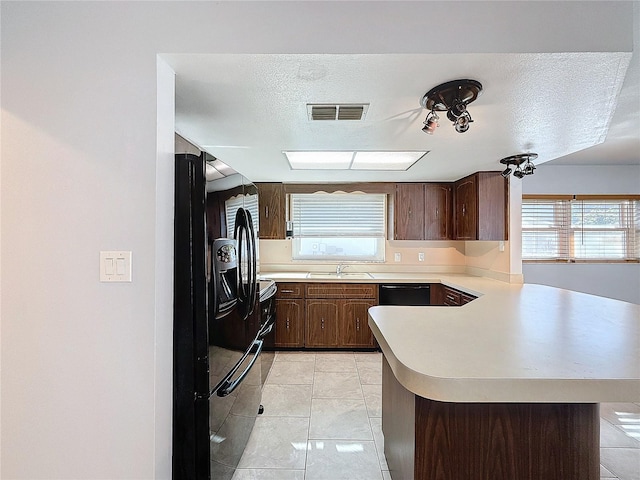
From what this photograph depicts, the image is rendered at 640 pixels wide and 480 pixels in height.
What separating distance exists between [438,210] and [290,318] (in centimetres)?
230

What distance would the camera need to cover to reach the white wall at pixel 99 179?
4.20 feet

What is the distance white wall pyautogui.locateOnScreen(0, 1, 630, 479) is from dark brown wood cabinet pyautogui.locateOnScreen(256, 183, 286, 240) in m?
2.92

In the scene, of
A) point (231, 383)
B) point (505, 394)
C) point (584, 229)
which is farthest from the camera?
point (584, 229)

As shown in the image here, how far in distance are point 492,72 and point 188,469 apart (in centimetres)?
217

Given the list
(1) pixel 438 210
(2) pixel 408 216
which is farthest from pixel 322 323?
(1) pixel 438 210

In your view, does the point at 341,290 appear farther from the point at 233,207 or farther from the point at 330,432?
the point at 233,207

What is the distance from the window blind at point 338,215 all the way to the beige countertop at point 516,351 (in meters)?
2.46

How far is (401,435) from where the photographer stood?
148cm

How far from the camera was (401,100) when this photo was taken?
1710 mm

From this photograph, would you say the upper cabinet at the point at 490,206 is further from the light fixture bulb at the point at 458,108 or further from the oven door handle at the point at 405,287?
the light fixture bulb at the point at 458,108

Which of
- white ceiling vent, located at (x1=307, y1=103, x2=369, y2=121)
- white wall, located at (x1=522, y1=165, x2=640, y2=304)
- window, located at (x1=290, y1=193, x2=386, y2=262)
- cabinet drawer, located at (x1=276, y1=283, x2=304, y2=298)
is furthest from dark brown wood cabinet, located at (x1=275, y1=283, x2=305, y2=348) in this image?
white wall, located at (x1=522, y1=165, x2=640, y2=304)

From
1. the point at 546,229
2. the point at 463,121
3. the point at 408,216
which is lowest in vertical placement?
the point at 546,229

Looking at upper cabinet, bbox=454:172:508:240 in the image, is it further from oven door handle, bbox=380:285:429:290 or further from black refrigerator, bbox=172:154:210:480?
black refrigerator, bbox=172:154:210:480

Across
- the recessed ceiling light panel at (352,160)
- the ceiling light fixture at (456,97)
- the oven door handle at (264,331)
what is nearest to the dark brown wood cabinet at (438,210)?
the recessed ceiling light panel at (352,160)
